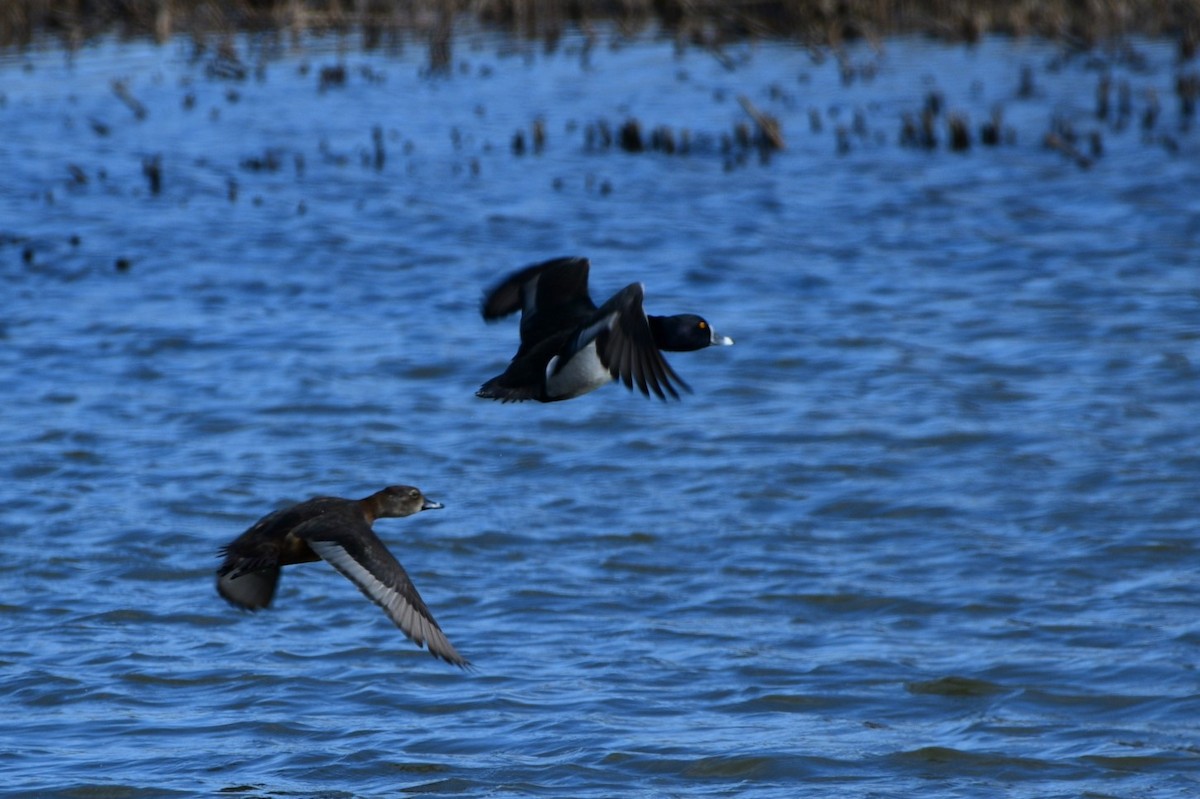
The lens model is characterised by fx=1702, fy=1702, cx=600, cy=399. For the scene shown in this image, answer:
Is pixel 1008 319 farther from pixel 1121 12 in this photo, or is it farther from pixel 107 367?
pixel 1121 12

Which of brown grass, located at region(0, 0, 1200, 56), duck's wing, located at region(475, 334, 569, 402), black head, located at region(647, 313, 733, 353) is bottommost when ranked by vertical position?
duck's wing, located at region(475, 334, 569, 402)

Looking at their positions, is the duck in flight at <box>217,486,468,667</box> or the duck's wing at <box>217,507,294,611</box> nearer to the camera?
the duck in flight at <box>217,486,468,667</box>

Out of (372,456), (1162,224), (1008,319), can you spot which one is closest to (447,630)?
(372,456)

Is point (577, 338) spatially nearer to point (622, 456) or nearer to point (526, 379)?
point (526, 379)

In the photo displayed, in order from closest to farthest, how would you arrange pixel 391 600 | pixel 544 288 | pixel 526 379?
pixel 391 600
pixel 526 379
pixel 544 288

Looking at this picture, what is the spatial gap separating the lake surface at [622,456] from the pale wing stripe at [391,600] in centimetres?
101

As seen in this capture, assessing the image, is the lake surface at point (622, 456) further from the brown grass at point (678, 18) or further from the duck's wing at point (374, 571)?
the brown grass at point (678, 18)

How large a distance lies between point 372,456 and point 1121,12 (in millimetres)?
16208

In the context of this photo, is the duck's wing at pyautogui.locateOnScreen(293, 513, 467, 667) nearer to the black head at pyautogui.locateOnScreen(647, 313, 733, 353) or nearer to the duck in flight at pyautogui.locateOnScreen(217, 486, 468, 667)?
the duck in flight at pyautogui.locateOnScreen(217, 486, 468, 667)

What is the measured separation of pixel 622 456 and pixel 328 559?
4.47m

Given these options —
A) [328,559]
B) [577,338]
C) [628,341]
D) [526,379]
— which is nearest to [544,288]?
[526,379]

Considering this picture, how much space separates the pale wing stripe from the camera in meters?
5.36

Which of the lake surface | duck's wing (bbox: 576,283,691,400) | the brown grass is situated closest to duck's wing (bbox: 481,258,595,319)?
duck's wing (bbox: 576,283,691,400)

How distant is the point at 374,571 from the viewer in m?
5.61
